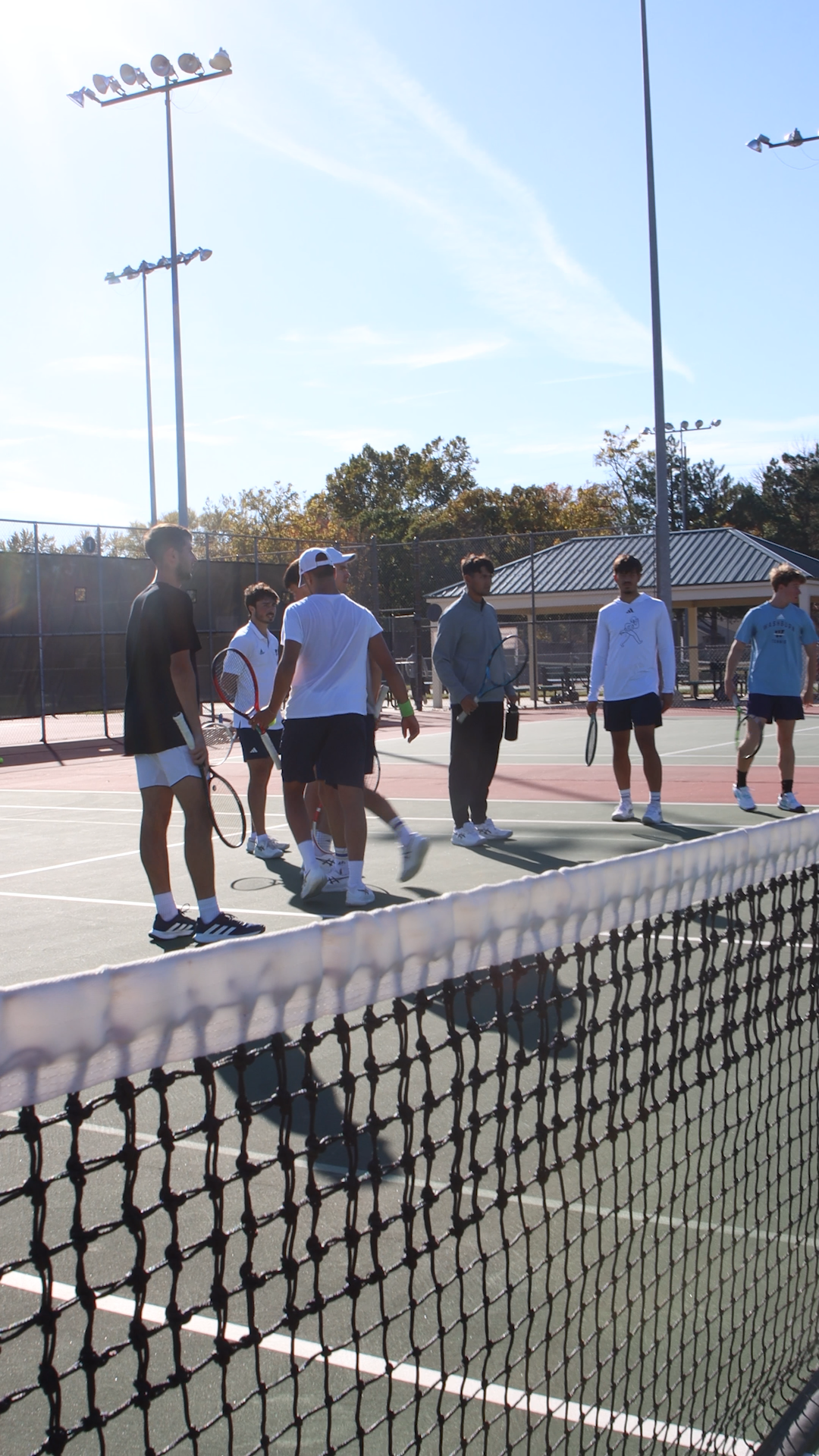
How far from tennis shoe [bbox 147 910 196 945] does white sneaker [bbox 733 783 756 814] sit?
5.27 metres

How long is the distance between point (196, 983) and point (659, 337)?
971 inches

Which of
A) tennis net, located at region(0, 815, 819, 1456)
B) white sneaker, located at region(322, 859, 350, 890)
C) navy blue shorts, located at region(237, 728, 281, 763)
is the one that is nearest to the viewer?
tennis net, located at region(0, 815, 819, 1456)

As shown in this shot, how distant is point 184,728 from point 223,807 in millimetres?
6253

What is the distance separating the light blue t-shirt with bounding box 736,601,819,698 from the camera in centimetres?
966

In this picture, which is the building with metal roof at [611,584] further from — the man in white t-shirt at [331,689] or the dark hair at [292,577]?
the man in white t-shirt at [331,689]

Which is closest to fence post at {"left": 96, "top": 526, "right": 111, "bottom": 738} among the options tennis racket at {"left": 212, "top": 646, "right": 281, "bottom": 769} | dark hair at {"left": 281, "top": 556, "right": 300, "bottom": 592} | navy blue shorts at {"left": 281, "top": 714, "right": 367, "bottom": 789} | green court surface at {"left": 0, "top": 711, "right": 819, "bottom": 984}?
green court surface at {"left": 0, "top": 711, "right": 819, "bottom": 984}

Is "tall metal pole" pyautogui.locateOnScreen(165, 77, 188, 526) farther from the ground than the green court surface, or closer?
farther from the ground

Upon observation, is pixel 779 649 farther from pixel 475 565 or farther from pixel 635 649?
pixel 475 565

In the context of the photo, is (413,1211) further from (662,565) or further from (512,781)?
(662,565)

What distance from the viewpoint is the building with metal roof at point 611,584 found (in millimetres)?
36000

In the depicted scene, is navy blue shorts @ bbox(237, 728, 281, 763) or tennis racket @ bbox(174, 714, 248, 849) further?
navy blue shorts @ bbox(237, 728, 281, 763)

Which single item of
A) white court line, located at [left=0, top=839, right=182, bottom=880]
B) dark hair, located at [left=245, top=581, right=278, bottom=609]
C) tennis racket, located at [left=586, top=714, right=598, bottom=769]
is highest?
dark hair, located at [left=245, top=581, right=278, bottom=609]

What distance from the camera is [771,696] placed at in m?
9.70

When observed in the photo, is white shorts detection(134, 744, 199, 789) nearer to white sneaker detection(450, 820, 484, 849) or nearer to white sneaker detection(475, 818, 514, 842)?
white sneaker detection(450, 820, 484, 849)
